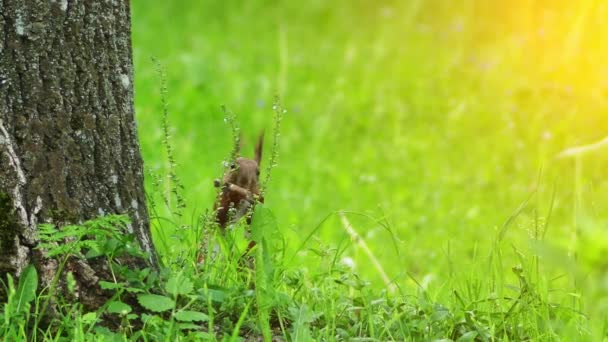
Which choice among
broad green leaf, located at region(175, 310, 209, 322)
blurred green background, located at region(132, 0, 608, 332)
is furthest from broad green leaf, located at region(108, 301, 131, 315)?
A: blurred green background, located at region(132, 0, 608, 332)

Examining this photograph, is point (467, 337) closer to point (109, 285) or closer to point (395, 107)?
point (109, 285)

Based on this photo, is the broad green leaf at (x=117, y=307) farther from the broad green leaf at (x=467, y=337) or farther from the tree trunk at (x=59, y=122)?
the broad green leaf at (x=467, y=337)

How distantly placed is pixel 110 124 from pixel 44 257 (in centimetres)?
39

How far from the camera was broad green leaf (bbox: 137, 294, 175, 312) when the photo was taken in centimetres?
233

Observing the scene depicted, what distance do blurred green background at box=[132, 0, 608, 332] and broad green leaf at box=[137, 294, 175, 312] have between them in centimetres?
202

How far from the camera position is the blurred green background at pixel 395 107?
5523 millimetres

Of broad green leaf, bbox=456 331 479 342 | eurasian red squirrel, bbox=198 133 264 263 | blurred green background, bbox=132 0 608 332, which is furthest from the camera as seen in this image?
blurred green background, bbox=132 0 608 332

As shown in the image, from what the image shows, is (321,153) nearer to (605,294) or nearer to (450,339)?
(450,339)

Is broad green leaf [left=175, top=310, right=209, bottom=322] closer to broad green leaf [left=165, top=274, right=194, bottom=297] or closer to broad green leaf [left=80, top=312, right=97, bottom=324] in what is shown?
broad green leaf [left=165, top=274, right=194, bottom=297]

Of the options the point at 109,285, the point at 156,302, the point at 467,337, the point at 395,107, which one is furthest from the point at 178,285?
the point at 395,107

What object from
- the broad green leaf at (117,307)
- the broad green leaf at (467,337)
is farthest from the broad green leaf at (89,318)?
the broad green leaf at (467,337)

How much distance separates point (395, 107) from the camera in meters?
7.30

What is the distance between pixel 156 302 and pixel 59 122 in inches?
20.4

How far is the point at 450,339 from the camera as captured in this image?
2520 millimetres
